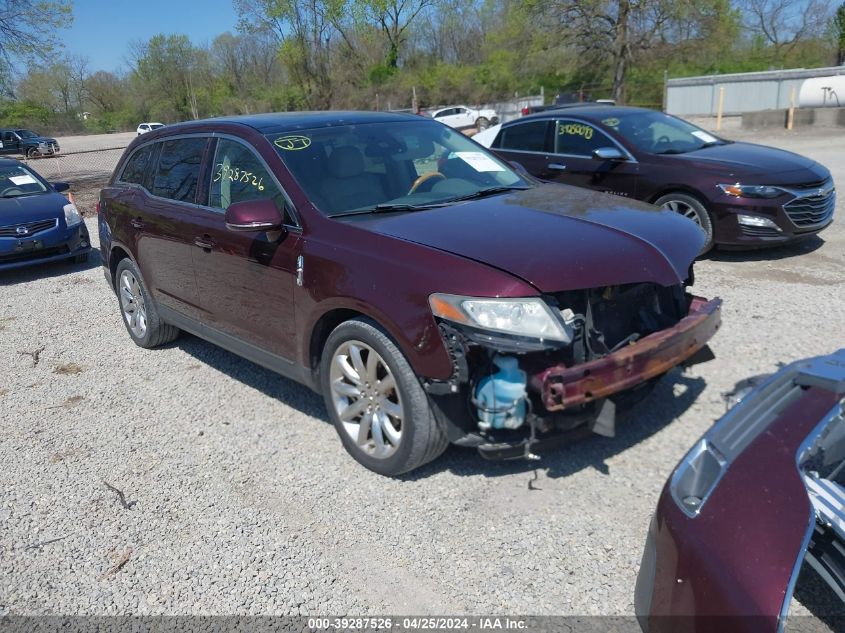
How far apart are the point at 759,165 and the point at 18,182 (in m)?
9.50

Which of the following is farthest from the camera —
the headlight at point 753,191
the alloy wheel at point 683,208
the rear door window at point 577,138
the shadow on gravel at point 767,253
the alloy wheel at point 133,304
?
the rear door window at point 577,138

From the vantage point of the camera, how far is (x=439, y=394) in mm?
3062

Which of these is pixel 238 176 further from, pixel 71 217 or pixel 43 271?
pixel 43 271

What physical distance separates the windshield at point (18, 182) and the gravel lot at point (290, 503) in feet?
17.2

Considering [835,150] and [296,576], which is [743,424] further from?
[835,150]

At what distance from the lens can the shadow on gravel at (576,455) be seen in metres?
3.51

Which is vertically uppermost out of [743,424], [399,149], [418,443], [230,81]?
[230,81]

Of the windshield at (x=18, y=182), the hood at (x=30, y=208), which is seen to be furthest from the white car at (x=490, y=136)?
the windshield at (x=18, y=182)

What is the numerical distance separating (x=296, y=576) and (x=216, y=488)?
94 centimetres

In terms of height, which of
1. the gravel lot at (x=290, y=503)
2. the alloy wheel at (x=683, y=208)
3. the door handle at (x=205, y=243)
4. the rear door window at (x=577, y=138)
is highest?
the rear door window at (x=577, y=138)

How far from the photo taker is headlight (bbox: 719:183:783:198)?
6680 millimetres

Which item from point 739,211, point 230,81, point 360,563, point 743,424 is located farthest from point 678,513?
point 230,81

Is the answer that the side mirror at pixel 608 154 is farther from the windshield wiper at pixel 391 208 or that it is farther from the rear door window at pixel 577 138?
the windshield wiper at pixel 391 208

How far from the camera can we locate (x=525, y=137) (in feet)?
28.0
